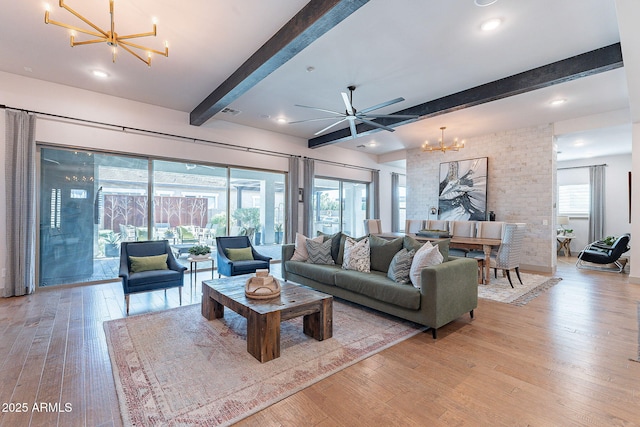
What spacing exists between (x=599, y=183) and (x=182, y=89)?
1082cm

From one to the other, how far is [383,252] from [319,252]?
39.5 inches

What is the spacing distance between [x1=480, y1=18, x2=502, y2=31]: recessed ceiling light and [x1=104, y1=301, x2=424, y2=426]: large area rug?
3185 mm

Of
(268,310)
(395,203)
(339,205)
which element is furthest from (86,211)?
(395,203)

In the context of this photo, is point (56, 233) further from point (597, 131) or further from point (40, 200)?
point (597, 131)

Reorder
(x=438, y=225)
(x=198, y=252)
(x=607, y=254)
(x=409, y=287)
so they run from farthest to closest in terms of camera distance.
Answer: (x=438, y=225), (x=607, y=254), (x=198, y=252), (x=409, y=287)

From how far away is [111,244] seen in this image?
5066 millimetres

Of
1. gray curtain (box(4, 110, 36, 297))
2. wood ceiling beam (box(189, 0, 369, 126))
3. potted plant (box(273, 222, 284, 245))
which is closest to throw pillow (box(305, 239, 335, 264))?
wood ceiling beam (box(189, 0, 369, 126))

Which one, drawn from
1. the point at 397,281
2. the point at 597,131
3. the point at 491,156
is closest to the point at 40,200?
the point at 397,281

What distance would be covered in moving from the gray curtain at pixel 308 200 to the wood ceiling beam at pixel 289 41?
3.33m

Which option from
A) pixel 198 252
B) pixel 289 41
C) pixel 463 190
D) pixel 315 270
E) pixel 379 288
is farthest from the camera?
pixel 463 190

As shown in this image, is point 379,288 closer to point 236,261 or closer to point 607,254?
point 236,261

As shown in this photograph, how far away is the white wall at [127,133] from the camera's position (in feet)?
13.9

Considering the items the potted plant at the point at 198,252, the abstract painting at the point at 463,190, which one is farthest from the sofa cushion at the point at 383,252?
the abstract painting at the point at 463,190

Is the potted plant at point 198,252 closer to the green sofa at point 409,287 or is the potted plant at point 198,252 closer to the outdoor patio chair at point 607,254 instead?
the green sofa at point 409,287
